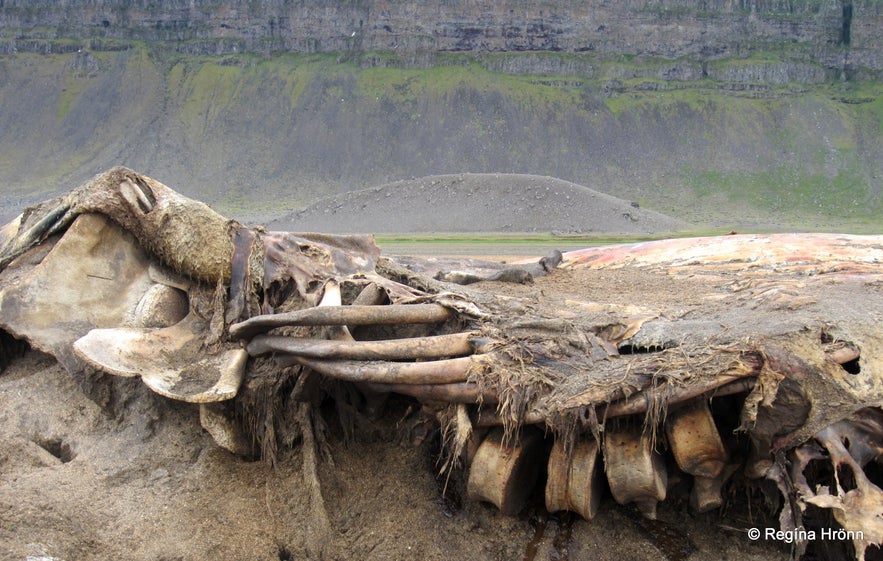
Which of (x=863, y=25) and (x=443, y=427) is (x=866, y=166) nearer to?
(x=863, y=25)

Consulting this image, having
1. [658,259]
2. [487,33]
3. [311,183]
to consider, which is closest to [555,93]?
[487,33]

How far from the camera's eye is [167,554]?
12.8 feet

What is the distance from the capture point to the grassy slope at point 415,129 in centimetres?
6391

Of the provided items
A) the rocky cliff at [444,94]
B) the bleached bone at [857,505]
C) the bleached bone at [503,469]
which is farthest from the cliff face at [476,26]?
the bleached bone at [857,505]

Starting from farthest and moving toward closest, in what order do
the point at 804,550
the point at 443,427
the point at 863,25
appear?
1. the point at 863,25
2. the point at 443,427
3. the point at 804,550

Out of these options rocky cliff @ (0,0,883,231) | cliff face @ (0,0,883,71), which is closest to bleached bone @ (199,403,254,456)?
rocky cliff @ (0,0,883,231)

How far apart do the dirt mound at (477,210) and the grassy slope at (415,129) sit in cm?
1947

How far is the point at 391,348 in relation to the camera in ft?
14.0

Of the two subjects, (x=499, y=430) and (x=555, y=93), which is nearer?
(x=499, y=430)

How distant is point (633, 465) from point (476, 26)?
240 ft

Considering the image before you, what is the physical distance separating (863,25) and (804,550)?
79759 millimetres

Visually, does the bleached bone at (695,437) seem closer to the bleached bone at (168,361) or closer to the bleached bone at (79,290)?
the bleached bone at (168,361)

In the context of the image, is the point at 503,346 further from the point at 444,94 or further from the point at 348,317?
the point at 444,94

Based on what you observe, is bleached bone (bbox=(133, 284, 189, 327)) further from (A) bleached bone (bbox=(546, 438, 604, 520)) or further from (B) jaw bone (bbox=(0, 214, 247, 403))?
(A) bleached bone (bbox=(546, 438, 604, 520))
